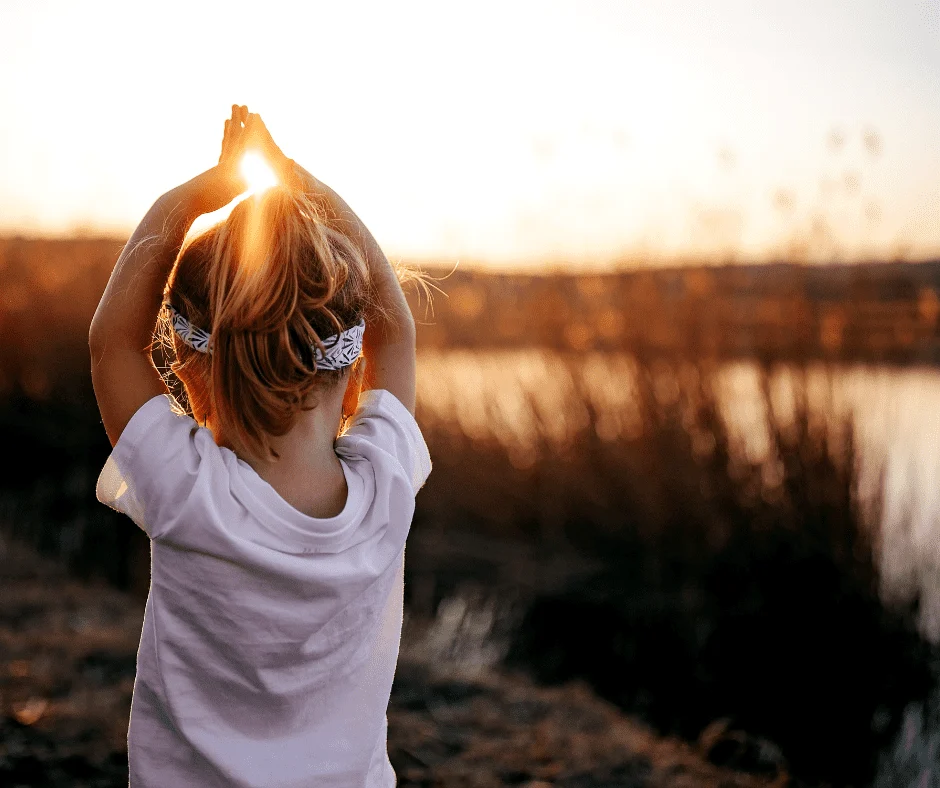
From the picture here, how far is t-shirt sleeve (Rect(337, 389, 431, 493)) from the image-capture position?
1167 millimetres

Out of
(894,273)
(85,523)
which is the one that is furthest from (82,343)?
(894,273)

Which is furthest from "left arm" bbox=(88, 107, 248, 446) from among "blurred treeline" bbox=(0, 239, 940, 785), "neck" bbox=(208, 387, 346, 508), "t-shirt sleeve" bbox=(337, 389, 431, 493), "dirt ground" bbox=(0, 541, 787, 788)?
"blurred treeline" bbox=(0, 239, 940, 785)

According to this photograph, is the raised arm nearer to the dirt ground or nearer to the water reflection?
the dirt ground

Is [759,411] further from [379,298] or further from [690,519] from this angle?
[379,298]

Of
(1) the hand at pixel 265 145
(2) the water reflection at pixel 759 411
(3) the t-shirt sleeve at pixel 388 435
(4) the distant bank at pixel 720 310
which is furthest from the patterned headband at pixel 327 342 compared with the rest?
(2) the water reflection at pixel 759 411

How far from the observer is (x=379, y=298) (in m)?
1.26

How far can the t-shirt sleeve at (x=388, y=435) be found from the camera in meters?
1.17

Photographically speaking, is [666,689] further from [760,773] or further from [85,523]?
[85,523]

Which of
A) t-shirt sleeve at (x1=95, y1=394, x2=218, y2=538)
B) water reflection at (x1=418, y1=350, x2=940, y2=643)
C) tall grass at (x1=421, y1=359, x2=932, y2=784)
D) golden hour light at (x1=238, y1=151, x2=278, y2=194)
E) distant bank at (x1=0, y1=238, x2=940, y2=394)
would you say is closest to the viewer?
t-shirt sleeve at (x1=95, y1=394, x2=218, y2=538)

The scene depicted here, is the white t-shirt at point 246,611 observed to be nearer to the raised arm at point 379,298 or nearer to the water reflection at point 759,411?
the raised arm at point 379,298

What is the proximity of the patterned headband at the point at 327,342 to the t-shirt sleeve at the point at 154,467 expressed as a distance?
0.08 metres

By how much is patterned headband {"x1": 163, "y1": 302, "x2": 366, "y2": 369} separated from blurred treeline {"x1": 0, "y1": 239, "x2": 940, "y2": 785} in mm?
2038

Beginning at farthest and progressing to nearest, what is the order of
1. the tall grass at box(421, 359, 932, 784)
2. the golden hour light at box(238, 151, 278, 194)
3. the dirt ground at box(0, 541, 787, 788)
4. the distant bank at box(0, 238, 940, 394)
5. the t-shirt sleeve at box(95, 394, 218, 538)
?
1. the distant bank at box(0, 238, 940, 394)
2. the tall grass at box(421, 359, 932, 784)
3. the dirt ground at box(0, 541, 787, 788)
4. the golden hour light at box(238, 151, 278, 194)
5. the t-shirt sleeve at box(95, 394, 218, 538)

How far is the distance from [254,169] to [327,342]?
257 millimetres
